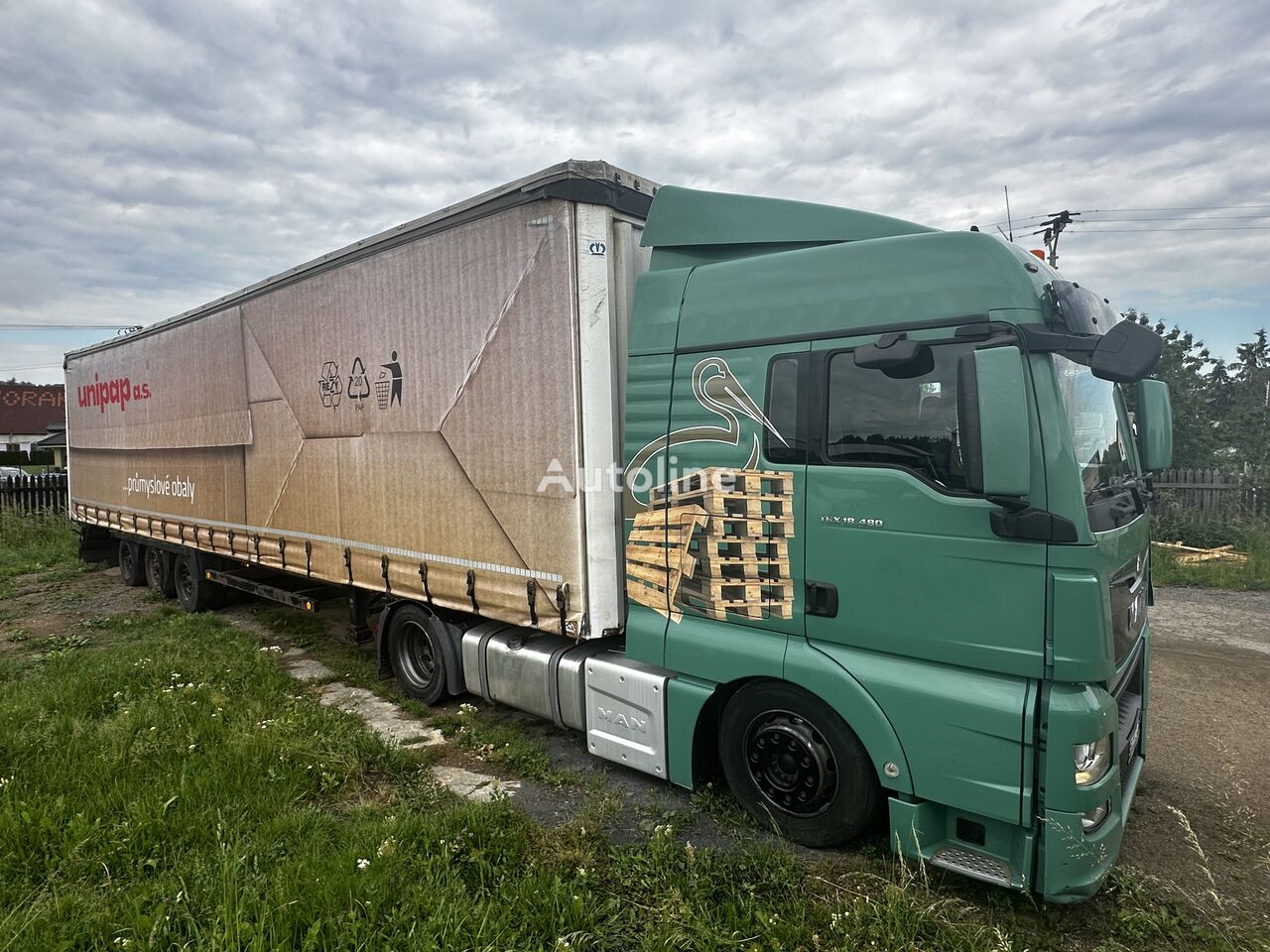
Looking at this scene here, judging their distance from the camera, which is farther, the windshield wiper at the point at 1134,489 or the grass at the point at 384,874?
the windshield wiper at the point at 1134,489

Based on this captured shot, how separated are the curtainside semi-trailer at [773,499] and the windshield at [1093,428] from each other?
0.02 m

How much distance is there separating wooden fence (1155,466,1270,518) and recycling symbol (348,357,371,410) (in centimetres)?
1234

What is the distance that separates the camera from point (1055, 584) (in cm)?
280

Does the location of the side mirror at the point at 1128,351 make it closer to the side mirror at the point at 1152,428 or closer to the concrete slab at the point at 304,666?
the side mirror at the point at 1152,428

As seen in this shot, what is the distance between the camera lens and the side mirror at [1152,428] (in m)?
4.18

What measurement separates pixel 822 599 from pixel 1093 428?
56.1 inches

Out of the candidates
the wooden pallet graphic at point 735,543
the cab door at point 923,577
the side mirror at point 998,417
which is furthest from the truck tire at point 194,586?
the side mirror at point 998,417

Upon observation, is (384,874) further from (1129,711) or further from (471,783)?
(1129,711)

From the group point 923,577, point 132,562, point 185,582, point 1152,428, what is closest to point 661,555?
point 923,577

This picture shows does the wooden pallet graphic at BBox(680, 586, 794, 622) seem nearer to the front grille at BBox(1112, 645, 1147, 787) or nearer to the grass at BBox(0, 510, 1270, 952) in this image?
the grass at BBox(0, 510, 1270, 952)

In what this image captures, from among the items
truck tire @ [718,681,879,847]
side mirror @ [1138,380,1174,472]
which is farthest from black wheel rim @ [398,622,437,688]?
side mirror @ [1138,380,1174,472]

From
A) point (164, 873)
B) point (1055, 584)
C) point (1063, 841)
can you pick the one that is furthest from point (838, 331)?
point (164, 873)

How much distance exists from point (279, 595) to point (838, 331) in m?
6.47

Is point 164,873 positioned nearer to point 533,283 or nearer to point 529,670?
point 529,670
